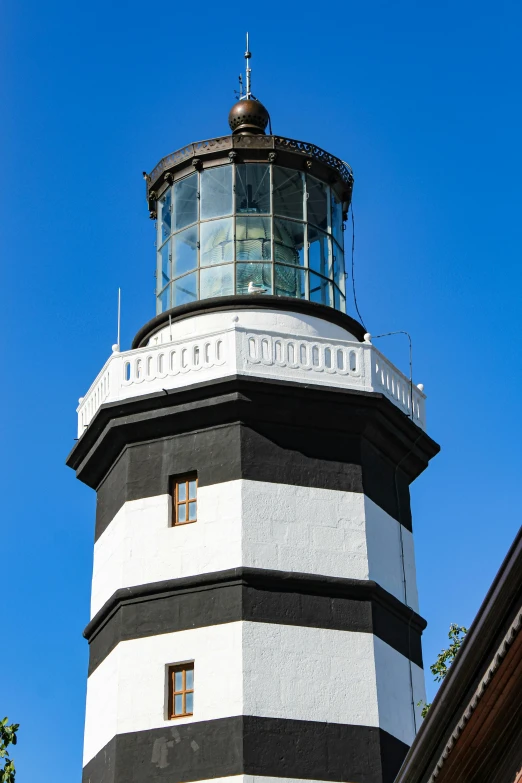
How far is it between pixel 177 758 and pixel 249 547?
286 cm

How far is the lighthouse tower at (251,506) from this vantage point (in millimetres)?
18078

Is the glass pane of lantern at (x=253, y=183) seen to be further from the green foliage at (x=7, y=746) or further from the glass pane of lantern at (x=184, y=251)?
the green foliage at (x=7, y=746)

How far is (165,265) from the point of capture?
881 inches

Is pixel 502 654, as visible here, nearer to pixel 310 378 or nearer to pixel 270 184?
pixel 310 378

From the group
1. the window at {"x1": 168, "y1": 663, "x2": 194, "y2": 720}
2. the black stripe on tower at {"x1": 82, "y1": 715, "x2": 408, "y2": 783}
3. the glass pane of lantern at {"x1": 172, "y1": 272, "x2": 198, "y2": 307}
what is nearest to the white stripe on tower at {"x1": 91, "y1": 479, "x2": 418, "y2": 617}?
the window at {"x1": 168, "y1": 663, "x2": 194, "y2": 720}

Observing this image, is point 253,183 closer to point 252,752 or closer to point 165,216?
point 165,216

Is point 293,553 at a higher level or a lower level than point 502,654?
higher

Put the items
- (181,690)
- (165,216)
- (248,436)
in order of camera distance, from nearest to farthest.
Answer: (181,690), (248,436), (165,216)

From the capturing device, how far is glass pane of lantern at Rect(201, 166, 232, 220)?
2173cm

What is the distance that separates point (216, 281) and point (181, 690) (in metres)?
6.33

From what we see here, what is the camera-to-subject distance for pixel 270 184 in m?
21.8

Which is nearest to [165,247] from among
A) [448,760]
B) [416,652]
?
[416,652]

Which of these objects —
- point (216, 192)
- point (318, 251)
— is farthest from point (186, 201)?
point (318, 251)

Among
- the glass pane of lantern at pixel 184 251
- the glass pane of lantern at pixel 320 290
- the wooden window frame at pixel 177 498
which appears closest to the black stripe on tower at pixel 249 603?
the wooden window frame at pixel 177 498
